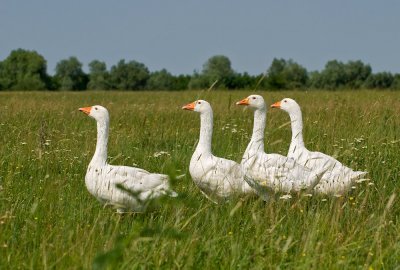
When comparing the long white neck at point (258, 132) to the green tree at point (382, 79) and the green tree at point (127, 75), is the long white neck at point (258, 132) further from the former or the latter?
the green tree at point (127, 75)

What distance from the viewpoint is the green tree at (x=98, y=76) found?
99875mm

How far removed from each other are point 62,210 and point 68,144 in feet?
14.3

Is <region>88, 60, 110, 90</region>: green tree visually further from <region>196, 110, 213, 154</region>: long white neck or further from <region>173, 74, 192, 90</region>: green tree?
<region>196, 110, 213, 154</region>: long white neck

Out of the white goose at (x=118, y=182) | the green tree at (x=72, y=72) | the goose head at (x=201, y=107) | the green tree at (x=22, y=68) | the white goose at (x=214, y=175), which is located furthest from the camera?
the green tree at (x=72, y=72)

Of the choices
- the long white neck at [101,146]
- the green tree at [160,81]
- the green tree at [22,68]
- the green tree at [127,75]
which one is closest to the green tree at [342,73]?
the green tree at [160,81]

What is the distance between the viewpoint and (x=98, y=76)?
106m

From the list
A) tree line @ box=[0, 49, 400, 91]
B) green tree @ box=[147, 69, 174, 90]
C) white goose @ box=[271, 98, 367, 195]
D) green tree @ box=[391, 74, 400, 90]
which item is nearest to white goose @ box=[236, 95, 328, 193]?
white goose @ box=[271, 98, 367, 195]

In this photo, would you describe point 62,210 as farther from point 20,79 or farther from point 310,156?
point 20,79

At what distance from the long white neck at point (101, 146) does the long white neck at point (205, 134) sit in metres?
0.94

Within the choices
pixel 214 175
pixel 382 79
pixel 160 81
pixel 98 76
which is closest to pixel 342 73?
pixel 382 79

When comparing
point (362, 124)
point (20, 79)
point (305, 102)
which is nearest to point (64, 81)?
point (20, 79)

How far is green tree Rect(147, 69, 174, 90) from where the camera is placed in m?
96.7

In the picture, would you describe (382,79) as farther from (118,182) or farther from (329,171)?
(118,182)

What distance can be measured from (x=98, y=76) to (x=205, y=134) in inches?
3957
